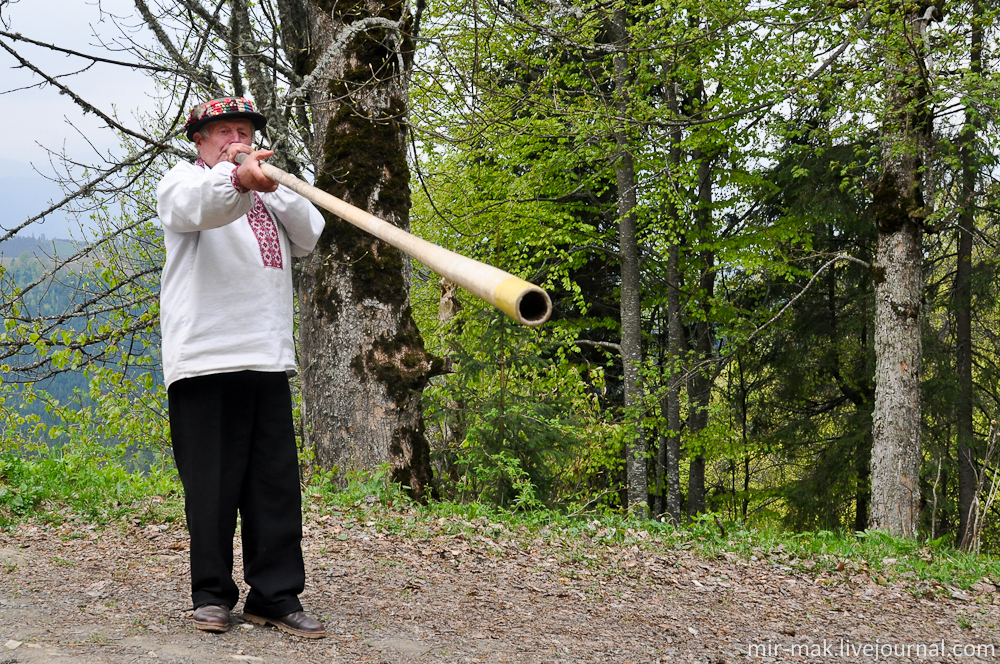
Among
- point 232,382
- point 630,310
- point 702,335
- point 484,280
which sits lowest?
point 702,335

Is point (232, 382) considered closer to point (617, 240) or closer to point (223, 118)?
point (223, 118)

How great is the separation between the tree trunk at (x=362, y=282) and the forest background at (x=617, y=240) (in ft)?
0.13

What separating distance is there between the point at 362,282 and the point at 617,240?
11795mm

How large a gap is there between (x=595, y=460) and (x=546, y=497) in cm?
710

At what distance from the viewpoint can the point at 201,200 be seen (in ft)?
10.3

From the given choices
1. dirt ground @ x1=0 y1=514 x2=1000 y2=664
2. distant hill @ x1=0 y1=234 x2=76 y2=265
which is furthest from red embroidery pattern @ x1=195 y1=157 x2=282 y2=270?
distant hill @ x1=0 y1=234 x2=76 y2=265

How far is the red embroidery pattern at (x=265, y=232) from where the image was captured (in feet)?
11.7

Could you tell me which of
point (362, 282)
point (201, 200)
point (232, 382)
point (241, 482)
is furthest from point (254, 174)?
point (362, 282)

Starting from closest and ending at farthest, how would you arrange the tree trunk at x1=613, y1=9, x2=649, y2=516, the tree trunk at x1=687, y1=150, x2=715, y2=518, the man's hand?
the man's hand < the tree trunk at x1=613, y1=9, x2=649, y2=516 < the tree trunk at x1=687, y1=150, x2=715, y2=518

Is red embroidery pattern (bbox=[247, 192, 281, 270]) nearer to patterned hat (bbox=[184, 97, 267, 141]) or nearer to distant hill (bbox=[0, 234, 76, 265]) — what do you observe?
patterned hat (bbox=[184, 97, 267, 141])

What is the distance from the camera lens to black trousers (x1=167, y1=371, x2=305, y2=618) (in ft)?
11.3

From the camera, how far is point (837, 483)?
1603 cm

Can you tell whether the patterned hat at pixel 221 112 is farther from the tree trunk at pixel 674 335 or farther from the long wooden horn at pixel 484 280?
the tree trunk at pixel 674 335

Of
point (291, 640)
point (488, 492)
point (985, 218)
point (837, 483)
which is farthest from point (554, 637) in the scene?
point (985, 218)
